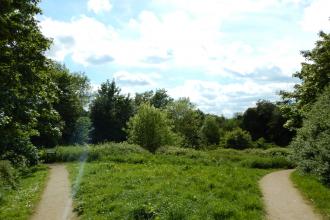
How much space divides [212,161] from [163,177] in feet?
38.5

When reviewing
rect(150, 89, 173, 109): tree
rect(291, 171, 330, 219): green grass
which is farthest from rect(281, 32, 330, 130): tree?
rect(150, 89, 173, 109): tree

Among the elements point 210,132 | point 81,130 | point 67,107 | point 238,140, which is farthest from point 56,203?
point 210,132

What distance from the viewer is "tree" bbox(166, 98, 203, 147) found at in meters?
74.5

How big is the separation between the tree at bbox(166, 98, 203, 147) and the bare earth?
53.9 metres

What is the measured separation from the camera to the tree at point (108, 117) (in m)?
71.4

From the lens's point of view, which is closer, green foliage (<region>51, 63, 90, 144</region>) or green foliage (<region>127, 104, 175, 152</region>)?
green foliage (<region>127, 104, 175, 152</region>)

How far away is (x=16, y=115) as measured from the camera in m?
19.5

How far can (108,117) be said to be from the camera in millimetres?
71438

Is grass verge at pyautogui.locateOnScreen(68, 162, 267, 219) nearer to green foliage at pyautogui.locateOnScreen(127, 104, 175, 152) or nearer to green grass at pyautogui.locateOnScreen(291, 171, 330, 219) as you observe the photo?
green grass at pyautogui.locateOnScreen(291, 171, 330, 219)

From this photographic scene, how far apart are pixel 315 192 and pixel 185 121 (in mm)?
59993

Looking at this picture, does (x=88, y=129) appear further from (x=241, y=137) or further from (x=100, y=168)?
(x=100, y=168)

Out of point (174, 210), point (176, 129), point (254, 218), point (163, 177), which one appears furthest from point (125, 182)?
point (176, 129)

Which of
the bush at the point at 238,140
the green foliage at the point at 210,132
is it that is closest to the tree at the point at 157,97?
the green foliage at the point at 210,132

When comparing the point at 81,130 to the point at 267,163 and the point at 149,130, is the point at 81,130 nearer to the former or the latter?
the point at 149,130
